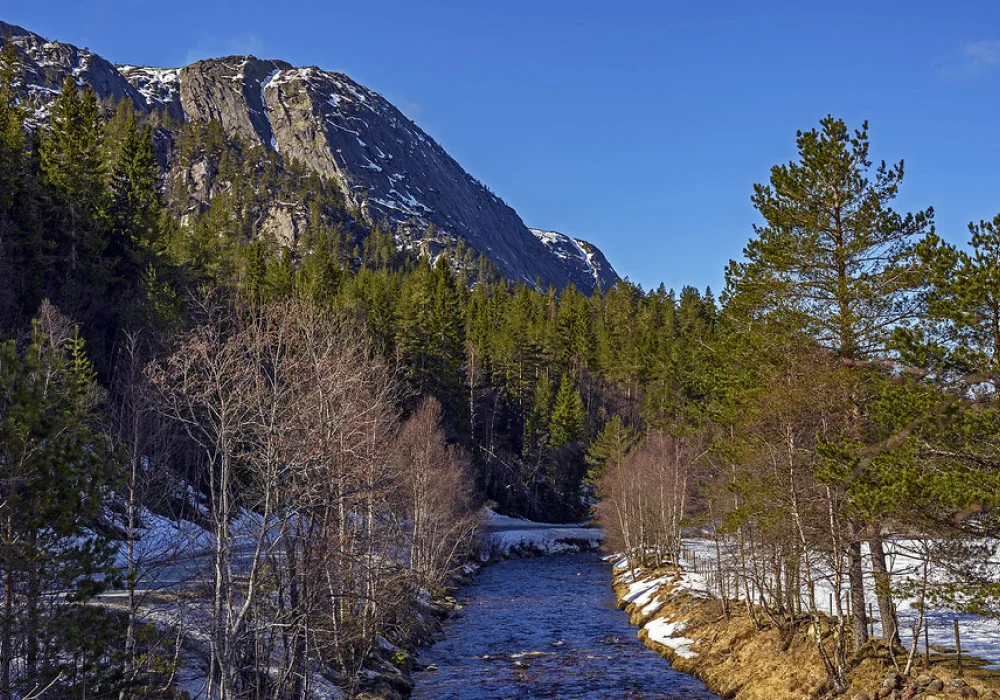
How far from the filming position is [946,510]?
14508 millimetres

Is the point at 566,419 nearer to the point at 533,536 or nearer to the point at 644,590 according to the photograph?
the point at 533,536

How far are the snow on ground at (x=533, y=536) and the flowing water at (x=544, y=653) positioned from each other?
16.3 metres

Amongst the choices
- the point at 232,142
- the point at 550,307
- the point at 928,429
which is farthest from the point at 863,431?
the point at 232,142

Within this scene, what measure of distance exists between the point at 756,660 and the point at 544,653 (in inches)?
334

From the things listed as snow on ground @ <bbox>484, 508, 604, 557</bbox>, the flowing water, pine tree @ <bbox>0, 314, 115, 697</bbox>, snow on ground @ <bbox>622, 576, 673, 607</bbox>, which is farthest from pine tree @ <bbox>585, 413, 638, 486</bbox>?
pine tree @ <bbox>0, 314, 115, 697</bbox>

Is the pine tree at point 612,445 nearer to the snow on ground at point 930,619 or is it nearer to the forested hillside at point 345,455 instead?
the forested hillside at point 345,455

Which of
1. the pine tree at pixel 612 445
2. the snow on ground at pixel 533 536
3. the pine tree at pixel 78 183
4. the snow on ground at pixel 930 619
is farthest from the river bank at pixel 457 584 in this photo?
the pine tree at pixel 78 183

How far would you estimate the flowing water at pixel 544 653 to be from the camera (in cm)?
2261

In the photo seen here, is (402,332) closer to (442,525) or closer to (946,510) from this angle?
(442,525)

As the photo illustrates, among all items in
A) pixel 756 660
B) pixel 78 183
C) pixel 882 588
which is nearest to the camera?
pixel 882 588

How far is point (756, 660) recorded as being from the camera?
22172mm

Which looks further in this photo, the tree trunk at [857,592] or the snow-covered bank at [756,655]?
the tree trunk at [857,592]

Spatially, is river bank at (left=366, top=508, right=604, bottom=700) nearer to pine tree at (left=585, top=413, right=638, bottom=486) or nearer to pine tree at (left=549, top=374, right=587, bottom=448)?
pine tree at (left=585, top=413, right=638, bottom=486)

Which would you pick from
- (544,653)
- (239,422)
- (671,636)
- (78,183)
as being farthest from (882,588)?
(78,183)
